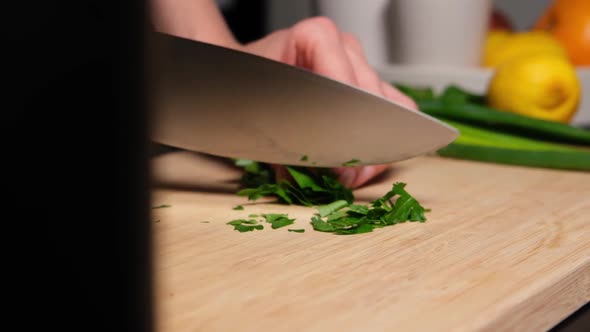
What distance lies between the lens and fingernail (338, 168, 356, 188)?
0.87m

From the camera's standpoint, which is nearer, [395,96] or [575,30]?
[395,96]

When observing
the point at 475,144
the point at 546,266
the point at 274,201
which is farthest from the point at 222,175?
the point at 546,266

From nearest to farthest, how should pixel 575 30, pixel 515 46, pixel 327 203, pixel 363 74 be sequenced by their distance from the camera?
pixel 327 203 < pixel 363 74 < pixel 515 46 < pixel 575 30

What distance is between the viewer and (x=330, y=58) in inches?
34.7

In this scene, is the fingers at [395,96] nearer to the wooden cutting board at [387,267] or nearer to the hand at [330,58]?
the hand at [330,58]

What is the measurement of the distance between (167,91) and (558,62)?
782 millimetres

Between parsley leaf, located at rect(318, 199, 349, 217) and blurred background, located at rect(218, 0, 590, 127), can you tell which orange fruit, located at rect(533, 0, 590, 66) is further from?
parsley leaf, located at rect(318, 199, 349, 217)

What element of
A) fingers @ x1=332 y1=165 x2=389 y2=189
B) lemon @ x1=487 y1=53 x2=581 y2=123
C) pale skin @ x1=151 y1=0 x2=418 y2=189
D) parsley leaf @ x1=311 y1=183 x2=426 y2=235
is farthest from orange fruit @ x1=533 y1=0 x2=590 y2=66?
parsley leaf @ x1=311 y1=183 x2=426 y2=235

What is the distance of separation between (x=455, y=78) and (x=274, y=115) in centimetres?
87

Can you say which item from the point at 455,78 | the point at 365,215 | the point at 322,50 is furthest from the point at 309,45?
the point at 455,78

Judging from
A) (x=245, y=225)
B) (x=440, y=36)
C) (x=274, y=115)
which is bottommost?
(x=245, y=225)

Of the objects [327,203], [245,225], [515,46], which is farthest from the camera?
[515,46]

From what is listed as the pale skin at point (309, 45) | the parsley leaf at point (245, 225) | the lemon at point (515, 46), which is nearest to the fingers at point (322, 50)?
the pale skin at point (309, 45)

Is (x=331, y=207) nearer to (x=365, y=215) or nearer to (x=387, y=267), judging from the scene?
(x=365, y=215)
